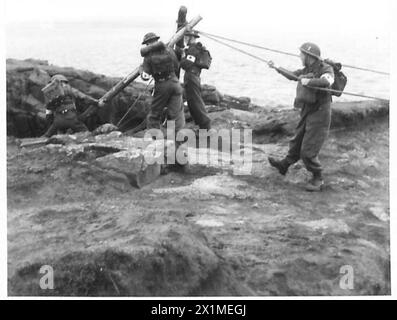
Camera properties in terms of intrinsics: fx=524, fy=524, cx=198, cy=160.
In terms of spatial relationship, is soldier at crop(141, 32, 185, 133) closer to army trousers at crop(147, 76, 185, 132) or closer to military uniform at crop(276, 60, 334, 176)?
army trousers at crop(147, 76, 185, 132)

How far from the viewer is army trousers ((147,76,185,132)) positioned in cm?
808

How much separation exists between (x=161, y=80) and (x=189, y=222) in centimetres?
267

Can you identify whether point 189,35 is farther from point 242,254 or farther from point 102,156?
point 242,254

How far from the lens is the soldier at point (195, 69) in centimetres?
928

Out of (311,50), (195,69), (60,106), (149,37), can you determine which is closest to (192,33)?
(195,69)

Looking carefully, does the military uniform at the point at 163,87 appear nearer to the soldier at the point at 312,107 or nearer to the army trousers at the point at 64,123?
the soldier at the point at 312,107

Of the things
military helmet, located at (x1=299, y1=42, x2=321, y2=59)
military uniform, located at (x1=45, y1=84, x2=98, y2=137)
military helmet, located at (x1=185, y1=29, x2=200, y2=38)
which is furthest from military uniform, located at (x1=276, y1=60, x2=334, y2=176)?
military uniform, located at (x1=45, y1=84, x2=98, y2=137)

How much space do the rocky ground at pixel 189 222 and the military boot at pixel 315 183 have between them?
4.3 inches

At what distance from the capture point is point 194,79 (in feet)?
31.1

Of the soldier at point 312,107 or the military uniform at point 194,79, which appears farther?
the military uniform at point 194,79

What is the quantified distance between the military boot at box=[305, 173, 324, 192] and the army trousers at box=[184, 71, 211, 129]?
285cm

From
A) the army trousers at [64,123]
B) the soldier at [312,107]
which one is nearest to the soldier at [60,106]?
the army trousers at [64,123]

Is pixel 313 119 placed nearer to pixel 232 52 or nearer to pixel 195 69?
pixel 195 69
